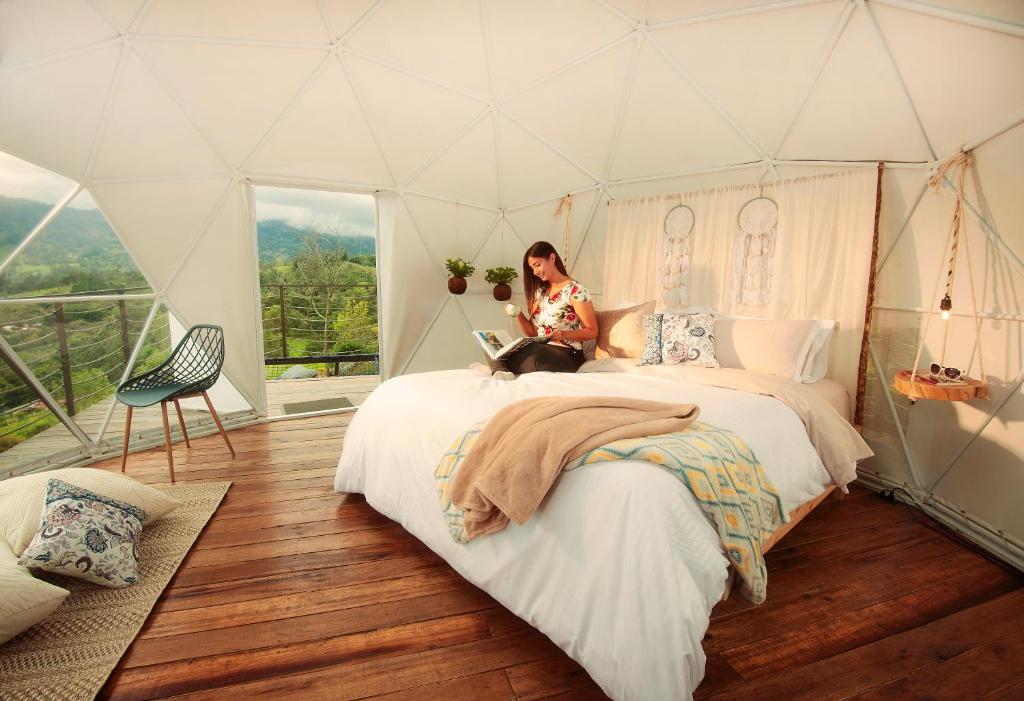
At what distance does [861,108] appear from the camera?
306 cm

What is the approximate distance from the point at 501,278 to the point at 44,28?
3661 mm

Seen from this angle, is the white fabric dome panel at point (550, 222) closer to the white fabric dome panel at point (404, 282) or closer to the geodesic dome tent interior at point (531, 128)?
the geodesic dome tent interior at point (531, 128)

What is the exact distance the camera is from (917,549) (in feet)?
8.34

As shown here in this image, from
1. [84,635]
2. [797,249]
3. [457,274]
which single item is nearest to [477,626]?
[84,635]

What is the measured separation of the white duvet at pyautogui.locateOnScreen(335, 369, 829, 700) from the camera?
1447mm

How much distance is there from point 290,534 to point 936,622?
283 cm

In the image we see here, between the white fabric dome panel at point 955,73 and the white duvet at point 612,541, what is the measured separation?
5.66 ft

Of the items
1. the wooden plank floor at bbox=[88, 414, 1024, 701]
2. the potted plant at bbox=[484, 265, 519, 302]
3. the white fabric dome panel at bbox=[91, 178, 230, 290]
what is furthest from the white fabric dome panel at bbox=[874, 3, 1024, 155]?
the white fabric dome panel at bbox=[91, 178, 230, 290]

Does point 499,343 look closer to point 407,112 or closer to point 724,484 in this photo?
point 407,112

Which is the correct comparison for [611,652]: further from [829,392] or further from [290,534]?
[829,392]

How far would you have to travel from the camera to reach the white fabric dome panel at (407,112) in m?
4.13

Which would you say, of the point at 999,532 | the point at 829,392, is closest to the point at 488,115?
the point at 829,392

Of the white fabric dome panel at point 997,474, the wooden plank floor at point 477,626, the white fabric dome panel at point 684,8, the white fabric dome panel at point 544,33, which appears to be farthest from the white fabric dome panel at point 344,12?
the white fabric dome panel at point 997,474

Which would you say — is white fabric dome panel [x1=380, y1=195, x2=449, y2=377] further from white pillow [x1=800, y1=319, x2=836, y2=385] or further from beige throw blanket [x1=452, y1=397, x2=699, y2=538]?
white pillow [x1=800, y1=319, x2=836, y2=385]
